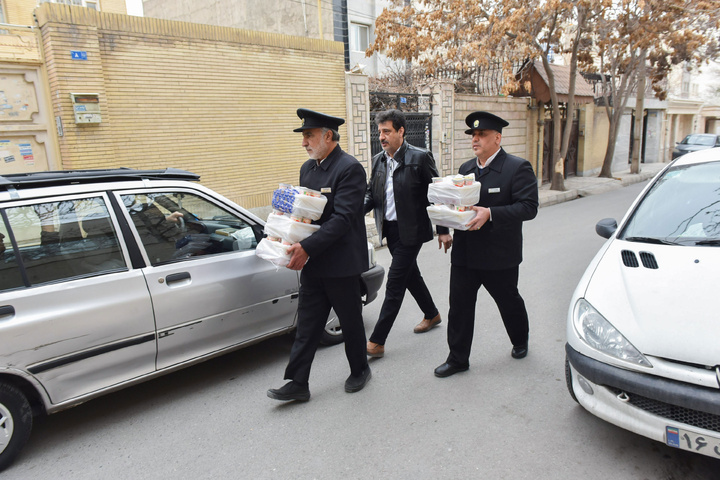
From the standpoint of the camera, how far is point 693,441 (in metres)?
2.22

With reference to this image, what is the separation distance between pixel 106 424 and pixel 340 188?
2.20 meters

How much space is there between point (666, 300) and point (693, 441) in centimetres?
67

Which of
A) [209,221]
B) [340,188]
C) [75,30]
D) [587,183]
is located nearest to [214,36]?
[75,30]

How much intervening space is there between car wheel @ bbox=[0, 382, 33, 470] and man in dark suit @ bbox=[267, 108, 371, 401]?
1.42 metres

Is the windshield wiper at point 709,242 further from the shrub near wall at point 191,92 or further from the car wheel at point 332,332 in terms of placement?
the shrub near wall at point 191,92

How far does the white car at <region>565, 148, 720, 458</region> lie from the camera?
88.1 inches

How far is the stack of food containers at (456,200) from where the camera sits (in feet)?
10.7

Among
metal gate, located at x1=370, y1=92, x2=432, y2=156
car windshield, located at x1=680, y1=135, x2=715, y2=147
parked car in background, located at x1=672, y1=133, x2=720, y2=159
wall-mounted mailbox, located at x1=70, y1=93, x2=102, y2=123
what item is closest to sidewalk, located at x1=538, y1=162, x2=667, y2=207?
parked car in background, located at x1=672, y1=133, x2=720, y2=159

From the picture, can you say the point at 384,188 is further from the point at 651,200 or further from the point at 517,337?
the point at 651,200

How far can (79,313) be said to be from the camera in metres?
2.93

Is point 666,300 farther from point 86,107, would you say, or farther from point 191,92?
point 191,92

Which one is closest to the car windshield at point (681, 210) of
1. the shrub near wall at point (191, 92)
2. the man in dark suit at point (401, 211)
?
the man in dark suit at point (401, 211)

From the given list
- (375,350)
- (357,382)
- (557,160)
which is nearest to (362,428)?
(357,382)

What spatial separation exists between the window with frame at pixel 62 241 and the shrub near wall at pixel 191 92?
4.98m
